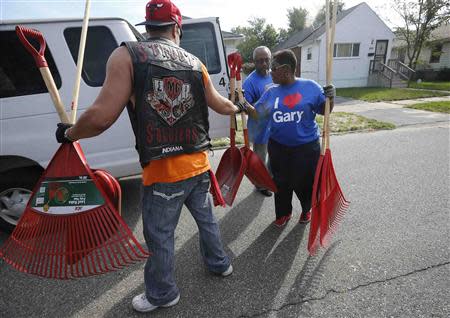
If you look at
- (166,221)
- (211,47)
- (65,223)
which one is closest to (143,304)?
(166,221)

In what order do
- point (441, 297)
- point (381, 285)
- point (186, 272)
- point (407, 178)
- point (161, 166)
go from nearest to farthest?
point (161, 166) < point (441, 297) < point (381, 285) < point (186, 272) < point (407, 178)

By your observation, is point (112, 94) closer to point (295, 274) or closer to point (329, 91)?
point (329, 91)

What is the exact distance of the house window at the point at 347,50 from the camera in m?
21.2

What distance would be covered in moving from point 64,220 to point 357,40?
23.9 m

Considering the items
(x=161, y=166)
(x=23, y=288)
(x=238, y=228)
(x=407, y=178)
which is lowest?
(x=407, y=178)

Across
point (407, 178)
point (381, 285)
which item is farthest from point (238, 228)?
point (407, 178)

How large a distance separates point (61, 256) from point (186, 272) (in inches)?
40.7

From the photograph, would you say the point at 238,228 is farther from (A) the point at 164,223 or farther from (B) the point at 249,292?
(A) the point at 164,223

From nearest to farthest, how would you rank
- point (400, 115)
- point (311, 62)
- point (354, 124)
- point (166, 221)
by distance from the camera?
1. point (166, 221)
2. point (354, 124)
3. point (400, 115)
4. point (311, 62)

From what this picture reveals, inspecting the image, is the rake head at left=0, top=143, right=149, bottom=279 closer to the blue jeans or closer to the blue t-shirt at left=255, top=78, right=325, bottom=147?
the blue jeans

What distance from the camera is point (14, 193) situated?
2977mm

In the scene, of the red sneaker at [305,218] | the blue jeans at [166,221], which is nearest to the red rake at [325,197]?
the red sneaker at [305,218]

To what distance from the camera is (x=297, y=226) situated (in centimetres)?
314

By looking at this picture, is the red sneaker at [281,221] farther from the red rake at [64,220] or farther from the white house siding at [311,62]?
the white house siding at [311,62]
